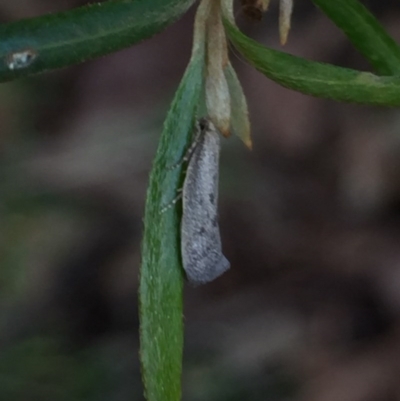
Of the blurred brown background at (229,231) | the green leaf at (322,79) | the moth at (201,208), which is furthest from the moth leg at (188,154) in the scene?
the blurred brown background at (229,231)

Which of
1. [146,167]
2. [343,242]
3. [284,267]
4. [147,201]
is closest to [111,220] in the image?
[146,167]

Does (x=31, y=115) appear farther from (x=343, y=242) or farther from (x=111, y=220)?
(x=343, y=242)

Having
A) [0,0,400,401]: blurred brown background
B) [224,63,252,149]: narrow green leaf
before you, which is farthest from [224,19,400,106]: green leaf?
[0,0,400,401]: blurred brown background

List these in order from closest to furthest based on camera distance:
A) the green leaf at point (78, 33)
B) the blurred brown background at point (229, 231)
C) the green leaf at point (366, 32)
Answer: the green leaf at point (78, 33)
the green leaf at point (366, 32)
the blurred brown background at point (229, 231)

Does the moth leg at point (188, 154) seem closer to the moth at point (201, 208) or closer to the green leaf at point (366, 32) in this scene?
the moth at point (201, 208)

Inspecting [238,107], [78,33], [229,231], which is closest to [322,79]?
[238,107]

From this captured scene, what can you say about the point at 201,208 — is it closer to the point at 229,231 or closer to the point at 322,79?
the point at 322,79
